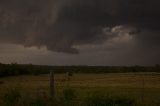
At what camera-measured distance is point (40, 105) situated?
1573cm

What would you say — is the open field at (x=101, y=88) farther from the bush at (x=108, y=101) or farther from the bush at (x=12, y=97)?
the bush at (x=108, y=101)

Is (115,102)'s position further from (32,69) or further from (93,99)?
(32,69)

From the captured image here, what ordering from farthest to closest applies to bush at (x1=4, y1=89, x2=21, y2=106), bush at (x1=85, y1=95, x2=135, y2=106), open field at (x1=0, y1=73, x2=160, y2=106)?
open field at (x1=0, y1=73, x2=160, y2=106) → bush at (x1=4, y1=89, x2=21, y2=106) → bush at (x1=85, y1=95, x2=135, y2=106)

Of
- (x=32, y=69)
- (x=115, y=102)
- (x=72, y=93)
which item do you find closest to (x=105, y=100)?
(x=115, y=102)

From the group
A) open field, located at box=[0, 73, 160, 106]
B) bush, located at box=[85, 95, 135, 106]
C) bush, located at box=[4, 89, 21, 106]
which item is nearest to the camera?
bush, located at box=[85, 95, 135, 106]

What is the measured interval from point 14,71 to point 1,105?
7527cm

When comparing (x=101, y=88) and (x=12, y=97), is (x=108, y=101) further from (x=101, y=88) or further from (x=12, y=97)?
(x=101, y=88)

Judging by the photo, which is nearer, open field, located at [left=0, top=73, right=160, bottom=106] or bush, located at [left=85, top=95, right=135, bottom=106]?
bush, located at [left=85, top=95, right=135, bottom=106]

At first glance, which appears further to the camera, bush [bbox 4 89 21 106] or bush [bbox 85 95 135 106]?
bush [bbox 4 89 21 106]

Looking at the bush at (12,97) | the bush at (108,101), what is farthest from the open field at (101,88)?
the bush at (108,101)

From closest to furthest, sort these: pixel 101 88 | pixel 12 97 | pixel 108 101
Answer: pixel 108 101
pixel 12 97
pixel 101 88

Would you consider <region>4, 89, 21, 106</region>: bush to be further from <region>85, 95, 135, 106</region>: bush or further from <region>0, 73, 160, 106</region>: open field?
<region>85, 95, 135, 106</region>: bush

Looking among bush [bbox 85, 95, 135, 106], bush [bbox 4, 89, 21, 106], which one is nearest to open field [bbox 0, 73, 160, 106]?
bush [bbox 4, 89, 21, 106]

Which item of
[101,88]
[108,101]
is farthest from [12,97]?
[101,88]
